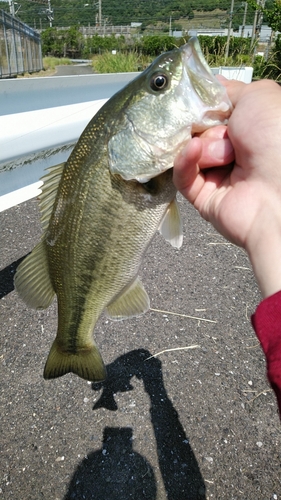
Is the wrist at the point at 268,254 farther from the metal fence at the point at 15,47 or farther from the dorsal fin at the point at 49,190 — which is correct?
the metal fence at the point at 15,47

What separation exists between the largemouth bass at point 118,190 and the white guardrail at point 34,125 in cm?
56

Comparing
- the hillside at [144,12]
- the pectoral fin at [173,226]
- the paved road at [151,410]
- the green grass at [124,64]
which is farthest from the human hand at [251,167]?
the hillside at [144,12]

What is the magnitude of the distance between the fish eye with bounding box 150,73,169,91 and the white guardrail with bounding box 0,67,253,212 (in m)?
0.89

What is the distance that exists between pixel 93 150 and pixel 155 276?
2324 mm

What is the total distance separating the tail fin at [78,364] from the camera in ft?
6.16

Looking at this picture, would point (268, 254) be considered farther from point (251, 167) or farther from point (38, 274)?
point (38, 274)

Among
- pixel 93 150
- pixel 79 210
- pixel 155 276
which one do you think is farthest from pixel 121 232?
pixel 155 276

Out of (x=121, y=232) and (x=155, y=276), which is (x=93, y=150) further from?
(x=155, y=276)

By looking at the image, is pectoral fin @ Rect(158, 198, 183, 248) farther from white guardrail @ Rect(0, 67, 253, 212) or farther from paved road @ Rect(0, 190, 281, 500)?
paved road @ Rect(0, 190, 281, 500)

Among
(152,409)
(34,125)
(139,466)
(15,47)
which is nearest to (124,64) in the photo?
(15,47)

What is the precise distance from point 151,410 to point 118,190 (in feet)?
5.52

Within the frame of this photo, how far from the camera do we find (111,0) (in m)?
114

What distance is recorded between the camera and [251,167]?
157 centimetres

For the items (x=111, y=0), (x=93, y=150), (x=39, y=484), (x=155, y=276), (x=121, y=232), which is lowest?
(x=39, y=484)
